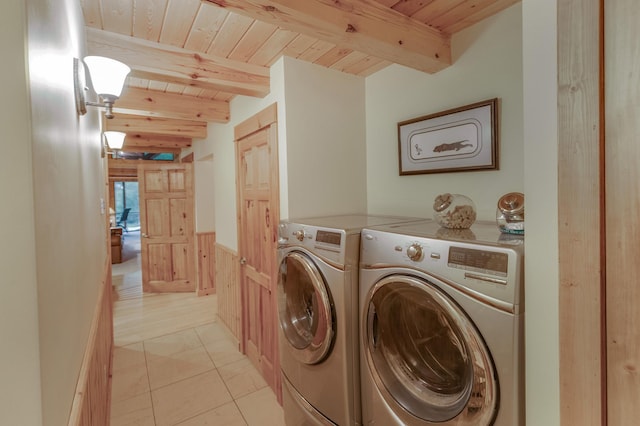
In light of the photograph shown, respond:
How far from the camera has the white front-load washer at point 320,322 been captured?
54.6 inches

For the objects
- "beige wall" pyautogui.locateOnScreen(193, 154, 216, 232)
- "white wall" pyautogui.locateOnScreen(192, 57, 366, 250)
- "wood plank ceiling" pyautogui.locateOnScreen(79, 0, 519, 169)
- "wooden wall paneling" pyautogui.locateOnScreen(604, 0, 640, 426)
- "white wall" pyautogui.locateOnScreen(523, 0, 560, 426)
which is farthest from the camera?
"beige wall" pyautogui.locateOnScreen(193, 154, 216, 232)

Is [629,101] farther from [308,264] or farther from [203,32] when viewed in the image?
[203,32]

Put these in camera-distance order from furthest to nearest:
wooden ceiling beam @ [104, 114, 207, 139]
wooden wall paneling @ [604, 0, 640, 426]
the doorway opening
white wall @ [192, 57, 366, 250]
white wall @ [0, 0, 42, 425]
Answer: the doorway opening → wooden ceiling beam @ [104, 114, 207, 139] → white wall @ [192, 57, 366, 250] → wooden wall paneling @ [604, 0, 640, 426] → white wall @ [0, 0, 42, 425]

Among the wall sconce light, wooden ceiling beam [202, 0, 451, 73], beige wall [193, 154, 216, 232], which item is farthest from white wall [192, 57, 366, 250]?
beige wall [193, 154, 216, 232]

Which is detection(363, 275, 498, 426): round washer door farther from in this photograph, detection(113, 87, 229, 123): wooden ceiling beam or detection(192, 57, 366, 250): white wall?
detection(113, 87, 229, 123): wooden ceiling beam

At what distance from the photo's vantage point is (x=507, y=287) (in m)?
0.85

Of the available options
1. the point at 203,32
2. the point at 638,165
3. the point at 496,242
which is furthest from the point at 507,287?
the point at 203,32

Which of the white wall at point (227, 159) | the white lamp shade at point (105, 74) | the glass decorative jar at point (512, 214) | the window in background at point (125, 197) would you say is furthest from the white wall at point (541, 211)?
the window in background at point (125, 197)

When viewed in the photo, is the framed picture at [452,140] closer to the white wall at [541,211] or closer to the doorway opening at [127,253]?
the white wall at [541,211]

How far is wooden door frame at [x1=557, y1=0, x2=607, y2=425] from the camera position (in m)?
0.69

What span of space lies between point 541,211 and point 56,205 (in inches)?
48.5

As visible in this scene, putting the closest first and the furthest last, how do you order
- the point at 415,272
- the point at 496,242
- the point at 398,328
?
the point at 496,242
the point at 415,272
the point at 398,328

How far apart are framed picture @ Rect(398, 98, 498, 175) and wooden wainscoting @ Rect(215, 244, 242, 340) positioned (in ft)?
6.20

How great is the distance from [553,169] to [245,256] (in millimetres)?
2330
